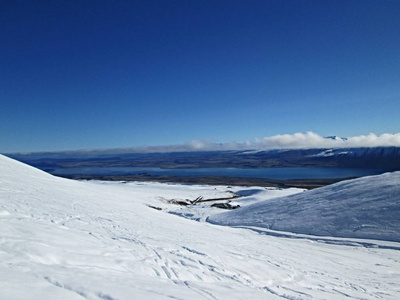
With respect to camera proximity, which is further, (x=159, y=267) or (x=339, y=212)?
(x=339, y=212)

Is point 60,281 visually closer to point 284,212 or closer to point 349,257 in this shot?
point 349,257

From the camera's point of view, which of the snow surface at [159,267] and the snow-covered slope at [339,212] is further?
the snow-covered slope at [339,212]

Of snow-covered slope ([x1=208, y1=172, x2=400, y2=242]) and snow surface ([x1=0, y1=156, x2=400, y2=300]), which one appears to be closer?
snow surface ([x1=0, y1=156, x2=400, y2=300])

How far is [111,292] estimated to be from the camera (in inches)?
132

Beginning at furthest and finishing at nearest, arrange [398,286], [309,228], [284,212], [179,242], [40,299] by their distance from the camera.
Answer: [284,212] → [309,228] → [179,242] → [398,286] → [40,299]

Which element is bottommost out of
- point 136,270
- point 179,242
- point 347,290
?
point 347,290

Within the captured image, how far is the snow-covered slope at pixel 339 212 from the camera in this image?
1095 centimetres

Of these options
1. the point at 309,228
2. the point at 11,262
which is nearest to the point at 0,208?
the point at 11,262

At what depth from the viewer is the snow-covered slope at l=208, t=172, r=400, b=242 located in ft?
35.9

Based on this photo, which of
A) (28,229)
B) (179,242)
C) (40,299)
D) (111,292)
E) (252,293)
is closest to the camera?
(40,299)

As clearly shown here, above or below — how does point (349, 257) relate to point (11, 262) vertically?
below

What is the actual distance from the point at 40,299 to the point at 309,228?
12334mm

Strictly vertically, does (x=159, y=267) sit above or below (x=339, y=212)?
above

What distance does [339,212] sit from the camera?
12727mm
